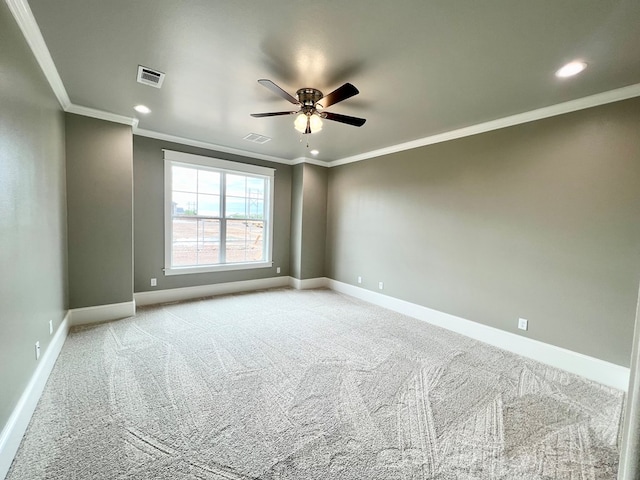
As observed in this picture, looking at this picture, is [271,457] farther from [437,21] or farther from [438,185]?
[438,185]

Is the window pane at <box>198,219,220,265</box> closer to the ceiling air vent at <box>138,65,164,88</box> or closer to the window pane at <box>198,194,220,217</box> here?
the window pane at <box>198,194,220,217</box>

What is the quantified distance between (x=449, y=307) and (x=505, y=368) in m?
1.09

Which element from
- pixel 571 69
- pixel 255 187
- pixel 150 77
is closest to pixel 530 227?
pixel 571 69

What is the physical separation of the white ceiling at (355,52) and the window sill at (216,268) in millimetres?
2475

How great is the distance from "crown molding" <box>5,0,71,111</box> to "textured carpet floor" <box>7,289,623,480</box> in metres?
2.62

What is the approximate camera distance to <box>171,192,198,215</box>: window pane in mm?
4578

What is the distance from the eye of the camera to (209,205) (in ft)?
16.1

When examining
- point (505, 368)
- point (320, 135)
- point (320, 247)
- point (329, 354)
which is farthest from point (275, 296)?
point (505, 368)

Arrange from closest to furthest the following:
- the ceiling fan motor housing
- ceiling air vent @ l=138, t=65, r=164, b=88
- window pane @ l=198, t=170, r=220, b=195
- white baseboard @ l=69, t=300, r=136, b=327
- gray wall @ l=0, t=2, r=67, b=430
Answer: gray wall @ l=0, t=2, r=67, b=430
ceiling air vent @ l=138, t=65, r=164, b=88
the ceiling fan motor housing
white baseboard @ l=69, t=300, r=136, b=327
window pane @ l=198, t=170, r=220, b=195

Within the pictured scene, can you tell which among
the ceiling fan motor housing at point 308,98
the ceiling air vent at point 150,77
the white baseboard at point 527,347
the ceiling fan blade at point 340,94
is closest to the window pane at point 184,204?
the ceiling air vent at point 150,77

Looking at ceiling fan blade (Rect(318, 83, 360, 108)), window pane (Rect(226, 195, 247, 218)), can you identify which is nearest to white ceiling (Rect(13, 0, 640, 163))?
ceiling fan blade (Rect(318, 83, 360, 108))

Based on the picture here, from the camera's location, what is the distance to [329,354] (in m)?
2.94

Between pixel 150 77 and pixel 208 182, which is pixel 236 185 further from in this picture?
pixel 150 77

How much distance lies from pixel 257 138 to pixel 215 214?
1.61 meters
